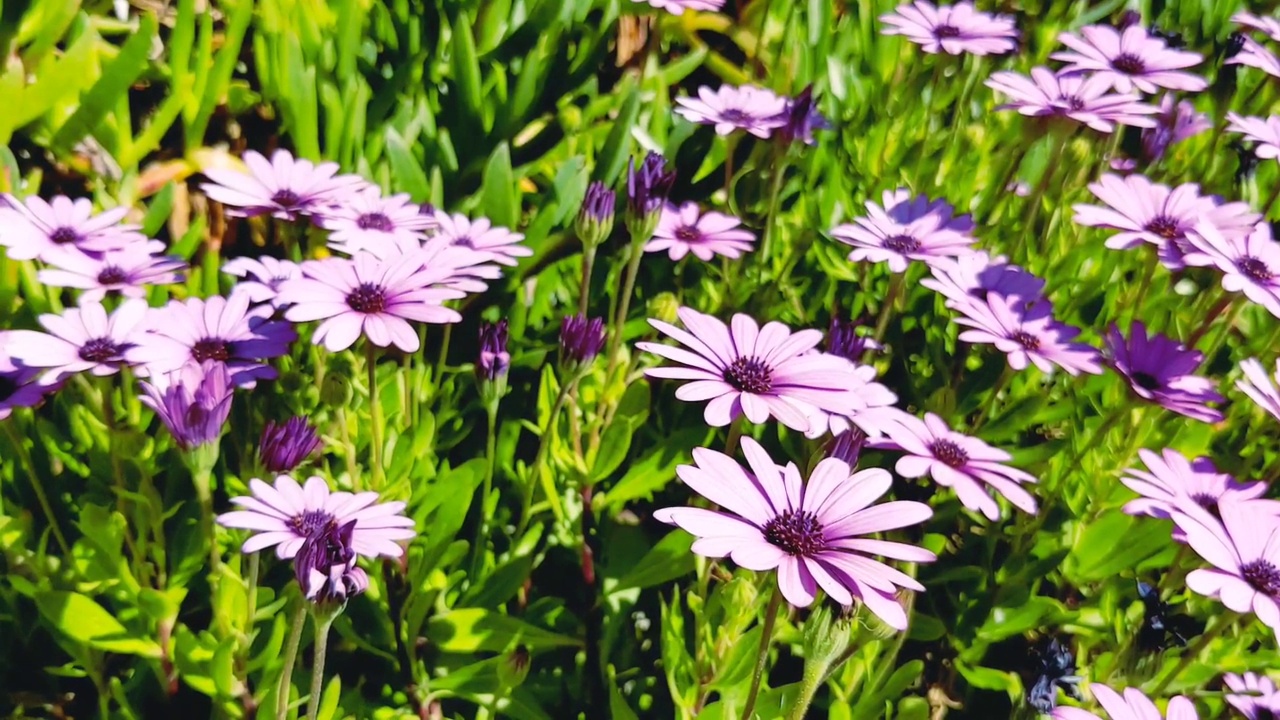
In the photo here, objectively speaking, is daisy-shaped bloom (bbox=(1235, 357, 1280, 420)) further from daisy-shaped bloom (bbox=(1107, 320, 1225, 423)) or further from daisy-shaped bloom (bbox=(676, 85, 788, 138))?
daisy-shaped bloom (bbox=(676, 85, 788, 138))

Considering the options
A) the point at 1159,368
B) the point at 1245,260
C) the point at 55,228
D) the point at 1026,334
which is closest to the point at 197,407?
the point at 55,228

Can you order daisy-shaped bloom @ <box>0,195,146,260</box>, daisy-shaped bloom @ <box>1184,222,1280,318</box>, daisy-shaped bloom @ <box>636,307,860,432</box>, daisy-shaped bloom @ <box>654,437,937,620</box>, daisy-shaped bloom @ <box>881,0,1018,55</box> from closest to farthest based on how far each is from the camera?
daisy-shaped bloom @ <box>654,437,937,620</box> < daisy-shaped bloom @ <box>636,307,860,432</box> < daisy-shaped bloom @ <box>0,195,146,260</box> < daisy-shaped bloom @ <box>1184,222,1280,318</box> < daisy-shaped bloom @ <box>881,0,1018,55</box>

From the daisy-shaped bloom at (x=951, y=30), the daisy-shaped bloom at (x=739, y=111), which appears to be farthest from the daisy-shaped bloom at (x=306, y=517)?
the daisy-shaped bloom at (x=951, y=30)

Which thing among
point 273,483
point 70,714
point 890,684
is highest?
point 273,483

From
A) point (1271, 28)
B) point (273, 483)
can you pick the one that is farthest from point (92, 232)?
point (1271, 28)

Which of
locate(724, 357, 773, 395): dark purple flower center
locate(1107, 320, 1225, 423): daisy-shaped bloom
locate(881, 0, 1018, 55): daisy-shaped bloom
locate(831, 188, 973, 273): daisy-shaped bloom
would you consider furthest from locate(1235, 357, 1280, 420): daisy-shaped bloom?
locate(881, 0, 1018, 55): daisy-shaped bloom

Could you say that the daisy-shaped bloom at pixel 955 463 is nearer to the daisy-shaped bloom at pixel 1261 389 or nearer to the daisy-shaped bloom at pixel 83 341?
the daisy-shaped bloom at pixel 1261 389

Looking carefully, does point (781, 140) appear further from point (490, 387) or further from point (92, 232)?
point (92, 232)

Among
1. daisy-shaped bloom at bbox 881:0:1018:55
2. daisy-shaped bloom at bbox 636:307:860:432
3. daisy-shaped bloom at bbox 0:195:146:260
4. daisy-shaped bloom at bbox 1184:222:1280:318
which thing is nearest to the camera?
daisy-shaped bloom at bbox 636:307:860:432
